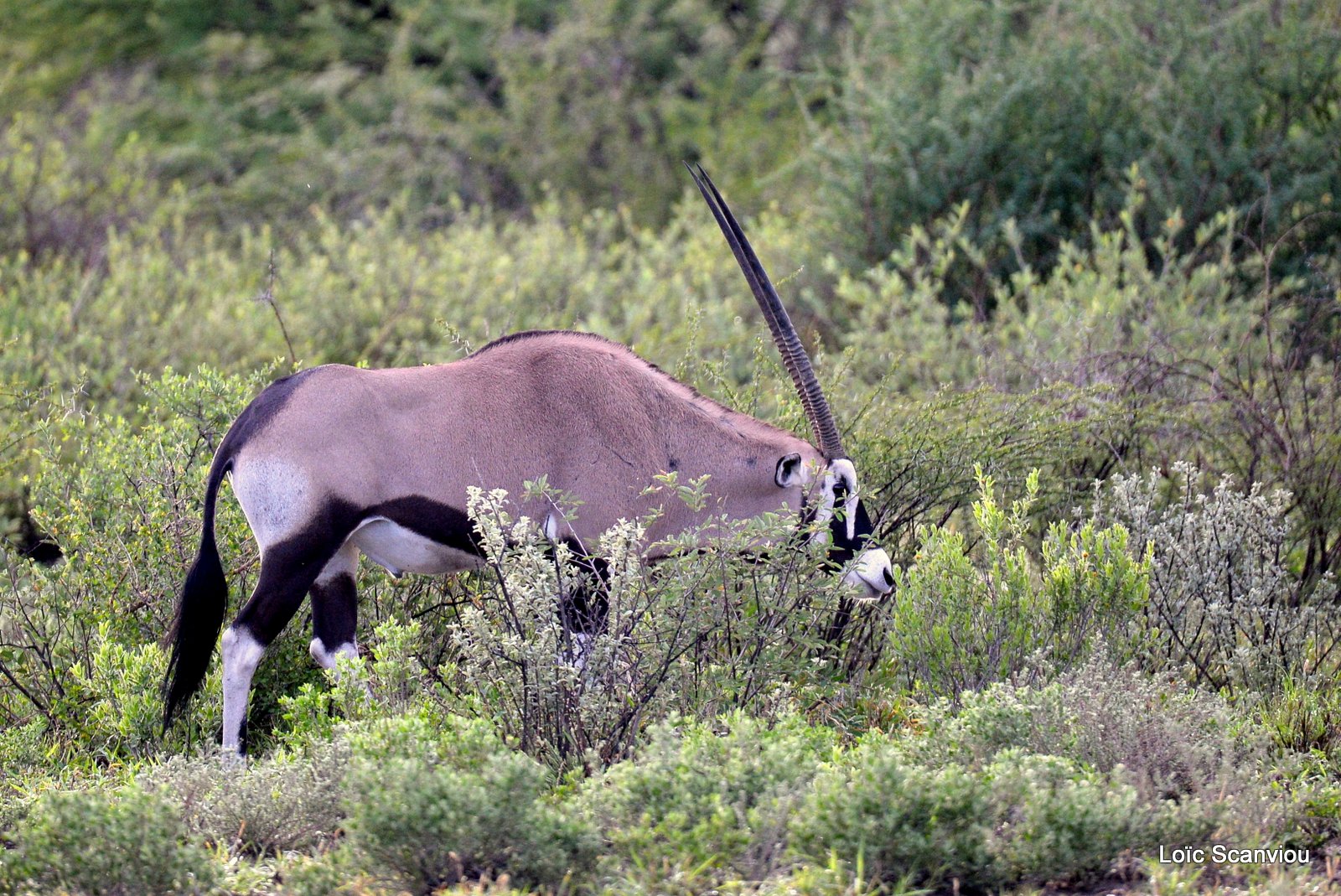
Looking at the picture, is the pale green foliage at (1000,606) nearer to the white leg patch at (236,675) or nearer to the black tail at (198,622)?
the white leg patch at (236,675)

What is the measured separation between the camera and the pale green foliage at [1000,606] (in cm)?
482

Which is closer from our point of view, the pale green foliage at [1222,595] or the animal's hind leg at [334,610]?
the animal's hind leg at [334,610]

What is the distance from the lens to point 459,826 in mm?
3307

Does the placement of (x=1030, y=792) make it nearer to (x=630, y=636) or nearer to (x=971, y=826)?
(x=971, y=826)

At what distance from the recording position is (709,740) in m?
3.70

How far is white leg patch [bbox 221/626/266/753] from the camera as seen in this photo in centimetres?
445

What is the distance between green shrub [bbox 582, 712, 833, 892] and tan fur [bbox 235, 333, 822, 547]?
3.67ft

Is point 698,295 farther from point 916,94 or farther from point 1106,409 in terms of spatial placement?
point 1106,409

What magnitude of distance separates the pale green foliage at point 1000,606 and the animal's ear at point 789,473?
1.56ft

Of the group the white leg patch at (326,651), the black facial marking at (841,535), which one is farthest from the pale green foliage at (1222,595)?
the white leg patch at (326,651)

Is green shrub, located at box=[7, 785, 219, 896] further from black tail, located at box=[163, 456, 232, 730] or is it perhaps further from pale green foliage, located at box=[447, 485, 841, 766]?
black tail, located at box=[163, 456, 232, 730]

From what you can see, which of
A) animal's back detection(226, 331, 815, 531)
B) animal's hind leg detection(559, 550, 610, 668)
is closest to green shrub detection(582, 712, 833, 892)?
animal's hind leg detection(559, 550, 610, 668)

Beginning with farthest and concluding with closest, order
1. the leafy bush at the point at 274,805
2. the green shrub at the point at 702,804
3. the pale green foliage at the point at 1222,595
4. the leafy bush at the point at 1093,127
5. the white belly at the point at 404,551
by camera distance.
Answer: the leafy bush at the point at 1093,127, the pale green foliage at the point at 1222,595, the white belly at the point at 404,551, the leafy bush at the point at 274,805, the green shrub at the point at 702,804

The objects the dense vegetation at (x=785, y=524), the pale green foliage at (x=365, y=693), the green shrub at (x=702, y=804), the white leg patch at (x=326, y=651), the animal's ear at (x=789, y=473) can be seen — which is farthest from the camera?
the animal's ear at (x=789, y=473)
